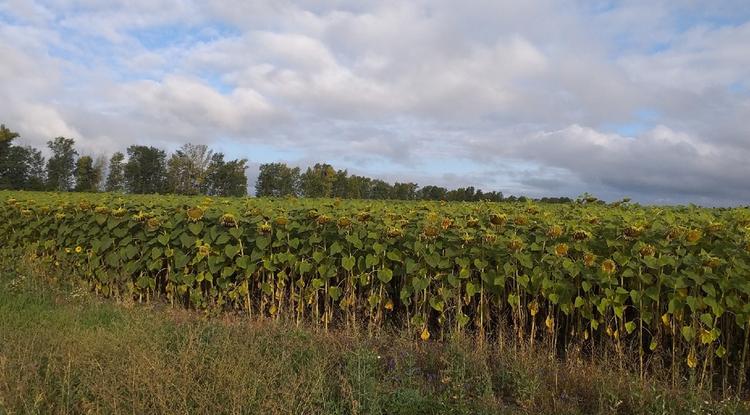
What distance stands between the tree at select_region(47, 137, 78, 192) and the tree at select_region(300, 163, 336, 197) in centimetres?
2494

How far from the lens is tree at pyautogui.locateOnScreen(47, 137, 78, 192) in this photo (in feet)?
181

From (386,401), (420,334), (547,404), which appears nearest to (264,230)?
(420,334)

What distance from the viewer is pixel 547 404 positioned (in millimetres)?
3270

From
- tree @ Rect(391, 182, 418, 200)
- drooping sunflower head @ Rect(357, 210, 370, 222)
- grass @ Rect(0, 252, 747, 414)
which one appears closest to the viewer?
grass @ Rect(0, 252, 747, 414)

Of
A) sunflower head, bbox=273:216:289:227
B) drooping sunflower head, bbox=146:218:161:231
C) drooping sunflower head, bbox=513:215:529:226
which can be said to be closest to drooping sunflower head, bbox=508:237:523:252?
drooping sunflower head, bbox=513:215:529:226

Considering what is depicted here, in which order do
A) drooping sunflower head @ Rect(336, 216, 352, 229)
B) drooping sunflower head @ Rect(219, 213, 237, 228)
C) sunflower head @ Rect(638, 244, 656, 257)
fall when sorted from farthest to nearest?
drooping sunflower head @ Rect(219, 213, 237, 228), drooping sunflower head @ Rect(336, 216, 352, 229), sunflower head @ Rect(638, 244, 656, 257)

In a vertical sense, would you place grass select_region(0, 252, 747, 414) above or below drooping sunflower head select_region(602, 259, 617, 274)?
below

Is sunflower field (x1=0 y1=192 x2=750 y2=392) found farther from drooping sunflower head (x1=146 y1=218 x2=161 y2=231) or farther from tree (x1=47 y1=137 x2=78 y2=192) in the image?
tree (x1=47 y1=137 x2=78 y2=192)

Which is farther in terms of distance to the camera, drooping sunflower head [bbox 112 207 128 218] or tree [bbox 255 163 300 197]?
tree [bbox 255 163 300 197]

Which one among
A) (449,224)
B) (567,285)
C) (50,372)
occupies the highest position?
(449,224)

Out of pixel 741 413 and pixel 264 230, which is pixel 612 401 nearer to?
pixel 741 413

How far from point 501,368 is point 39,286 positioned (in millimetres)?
5176

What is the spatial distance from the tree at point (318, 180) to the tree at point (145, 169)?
1529 cm

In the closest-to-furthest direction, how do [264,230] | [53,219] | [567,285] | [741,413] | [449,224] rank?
[741,413]
[567,285]
[449,224]
[264,230]
[53,219]
